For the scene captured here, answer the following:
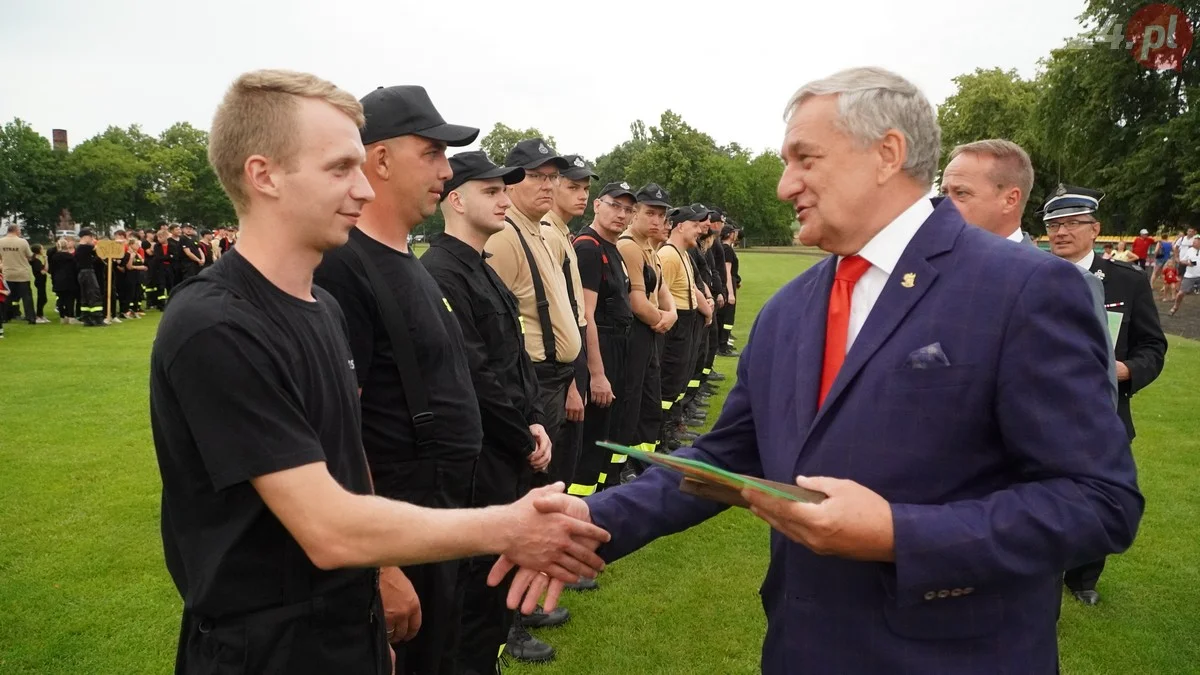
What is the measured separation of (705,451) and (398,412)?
3.94 ft

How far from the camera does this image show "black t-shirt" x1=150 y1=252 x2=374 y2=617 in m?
1.77

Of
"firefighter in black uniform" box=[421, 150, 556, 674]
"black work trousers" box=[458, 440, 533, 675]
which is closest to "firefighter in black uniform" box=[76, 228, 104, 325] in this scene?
"firefighter in black uniform" box=[421, 150, 556, 674]

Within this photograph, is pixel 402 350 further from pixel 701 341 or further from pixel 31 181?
pixel 31 181

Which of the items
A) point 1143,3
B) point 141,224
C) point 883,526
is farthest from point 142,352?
point 141,224

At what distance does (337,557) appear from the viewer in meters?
1.87

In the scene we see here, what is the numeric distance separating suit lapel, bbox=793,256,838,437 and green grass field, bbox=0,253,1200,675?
9.45ft

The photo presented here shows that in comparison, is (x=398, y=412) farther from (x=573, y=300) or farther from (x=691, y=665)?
(x=573, y=300)

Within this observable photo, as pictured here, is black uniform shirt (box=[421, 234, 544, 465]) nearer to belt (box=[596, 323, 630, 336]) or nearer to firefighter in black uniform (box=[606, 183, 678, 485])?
belt (box=[596, 323, 630, 336])

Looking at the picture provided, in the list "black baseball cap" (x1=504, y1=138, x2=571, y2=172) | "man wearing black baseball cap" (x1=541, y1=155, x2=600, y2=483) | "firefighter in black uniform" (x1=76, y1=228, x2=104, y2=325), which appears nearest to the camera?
"black baseball cap" (x1=504, y1=138, x2=571, y2=172)

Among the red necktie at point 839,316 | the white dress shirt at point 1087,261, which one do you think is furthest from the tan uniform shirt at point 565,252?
the red necktie at point 839,316

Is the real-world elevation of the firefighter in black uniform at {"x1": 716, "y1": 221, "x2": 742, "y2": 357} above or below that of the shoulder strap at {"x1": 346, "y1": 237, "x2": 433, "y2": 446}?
below

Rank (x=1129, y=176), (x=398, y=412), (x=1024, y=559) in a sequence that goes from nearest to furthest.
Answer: (x=1024, y=559)
(x=398, y=412)
(x=1129, y=176)

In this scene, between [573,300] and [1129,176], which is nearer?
[573,300]

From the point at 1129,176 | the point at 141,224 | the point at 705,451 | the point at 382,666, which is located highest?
the point at 1129,176
